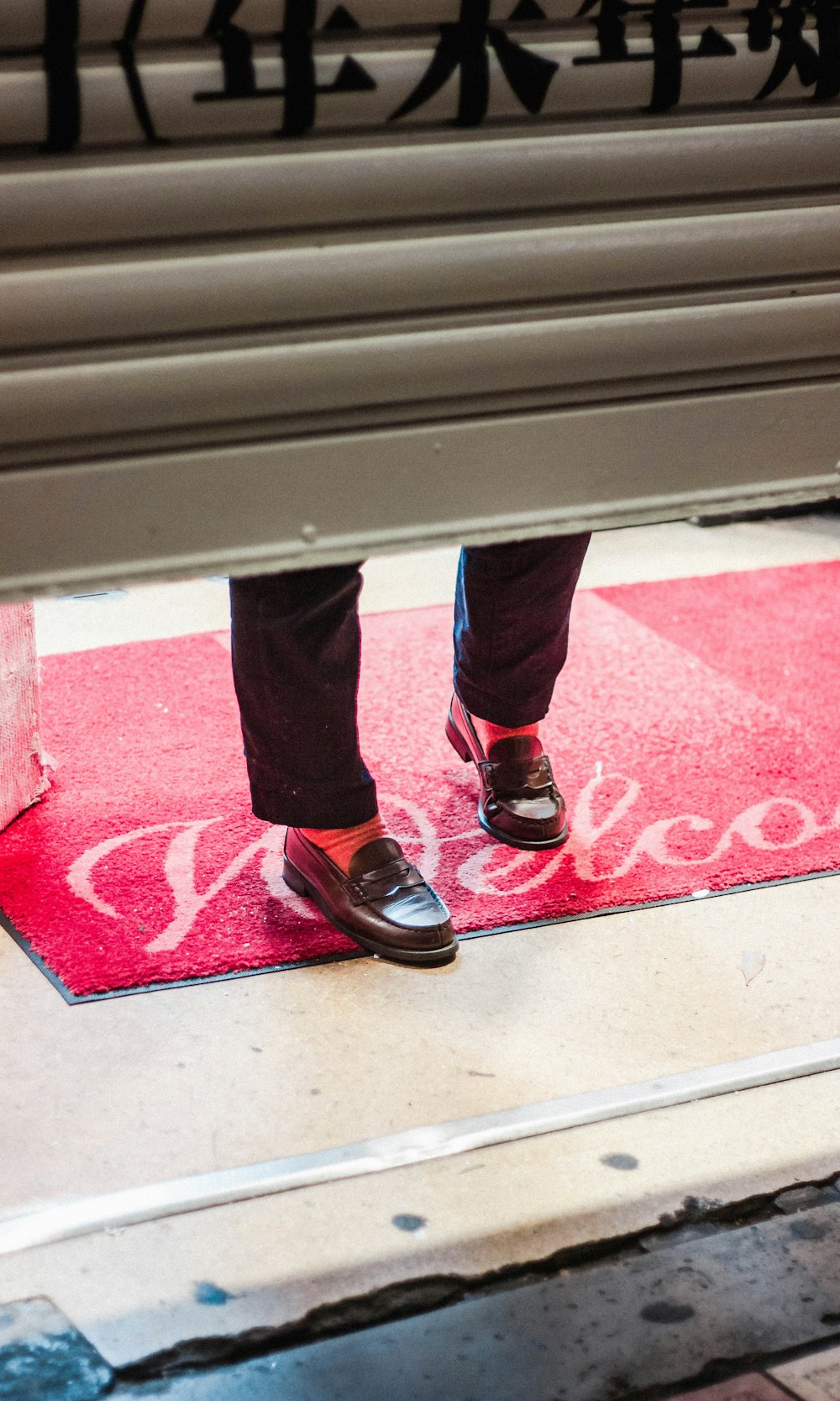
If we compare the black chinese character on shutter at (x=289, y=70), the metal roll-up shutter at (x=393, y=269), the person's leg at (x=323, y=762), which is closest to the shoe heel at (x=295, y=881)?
the person's leg at (x=323, y=762)

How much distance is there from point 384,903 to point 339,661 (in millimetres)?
302

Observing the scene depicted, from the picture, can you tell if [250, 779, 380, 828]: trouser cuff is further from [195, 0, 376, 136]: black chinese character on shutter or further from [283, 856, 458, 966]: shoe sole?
[195, 0, 376, 136]: black chinese character on shutter

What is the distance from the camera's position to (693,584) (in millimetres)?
2785

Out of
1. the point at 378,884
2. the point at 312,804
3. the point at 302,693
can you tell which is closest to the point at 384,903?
the point at 378,884

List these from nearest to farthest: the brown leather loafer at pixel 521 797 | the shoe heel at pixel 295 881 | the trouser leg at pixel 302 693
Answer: the trouser leg at pixel 302 693
the shoe heel at pixel 295 881
the brown leather loafer at pixel 521 797

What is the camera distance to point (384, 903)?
4.98 ft

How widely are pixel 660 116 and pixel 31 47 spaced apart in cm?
41

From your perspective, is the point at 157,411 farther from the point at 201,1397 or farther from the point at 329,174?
the point at 201,1397

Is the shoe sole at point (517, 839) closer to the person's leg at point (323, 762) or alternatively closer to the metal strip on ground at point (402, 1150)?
the person's leg at point (323, 762)

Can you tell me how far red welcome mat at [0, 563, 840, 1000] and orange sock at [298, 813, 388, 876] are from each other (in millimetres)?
98

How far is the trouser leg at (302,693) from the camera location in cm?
135

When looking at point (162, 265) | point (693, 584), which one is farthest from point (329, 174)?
point (693, 584)

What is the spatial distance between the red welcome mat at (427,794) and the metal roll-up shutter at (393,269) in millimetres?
759

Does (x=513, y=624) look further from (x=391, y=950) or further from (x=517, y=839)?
(x=391, y=950)
